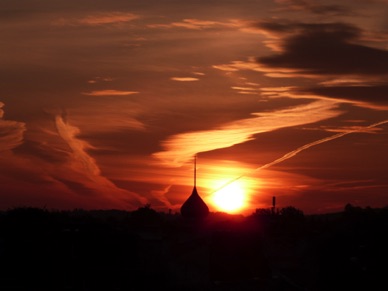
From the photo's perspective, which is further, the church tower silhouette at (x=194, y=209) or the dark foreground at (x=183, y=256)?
the church tower silhouette at (x=194, y=209)

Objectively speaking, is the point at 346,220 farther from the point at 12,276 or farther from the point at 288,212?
the point at 12,276

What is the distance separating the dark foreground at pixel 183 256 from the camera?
84.4 meters

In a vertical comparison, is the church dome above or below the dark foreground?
above

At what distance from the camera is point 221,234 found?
110m

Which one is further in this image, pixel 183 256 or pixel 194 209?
pixel 194 209

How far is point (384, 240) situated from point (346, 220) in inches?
1056

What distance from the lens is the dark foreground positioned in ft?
277

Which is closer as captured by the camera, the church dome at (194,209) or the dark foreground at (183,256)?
the dark foreground at (183,256)

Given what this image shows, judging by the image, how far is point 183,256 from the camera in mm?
111125

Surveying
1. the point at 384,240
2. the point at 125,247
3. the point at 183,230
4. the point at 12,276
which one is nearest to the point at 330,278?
the point at 384,240

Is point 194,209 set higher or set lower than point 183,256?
higher

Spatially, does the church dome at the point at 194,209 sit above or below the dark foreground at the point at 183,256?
above

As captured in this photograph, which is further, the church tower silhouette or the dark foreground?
the church tower silhouette

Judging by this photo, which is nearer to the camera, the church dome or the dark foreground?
the dark foreground
